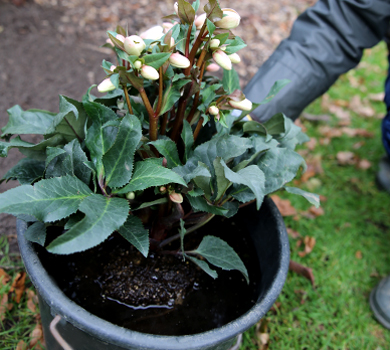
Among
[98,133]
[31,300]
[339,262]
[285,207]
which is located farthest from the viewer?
[285,207]

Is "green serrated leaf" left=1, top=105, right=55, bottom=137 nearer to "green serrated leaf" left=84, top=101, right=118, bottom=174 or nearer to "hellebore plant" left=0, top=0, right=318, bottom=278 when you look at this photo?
"hellebore plant" left=0, top=0, right=318, bottom=278

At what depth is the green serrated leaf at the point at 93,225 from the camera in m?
0.63

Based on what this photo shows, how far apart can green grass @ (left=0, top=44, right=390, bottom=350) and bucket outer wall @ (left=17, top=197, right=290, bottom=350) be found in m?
0.47

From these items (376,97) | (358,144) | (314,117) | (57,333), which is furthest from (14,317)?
(376,97)

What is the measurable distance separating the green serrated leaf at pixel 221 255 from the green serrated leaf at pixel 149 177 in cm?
31

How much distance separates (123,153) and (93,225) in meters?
0.20

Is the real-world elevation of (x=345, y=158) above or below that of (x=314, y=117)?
below

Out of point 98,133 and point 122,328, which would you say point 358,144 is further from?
point 122,328

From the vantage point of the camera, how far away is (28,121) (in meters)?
0.97

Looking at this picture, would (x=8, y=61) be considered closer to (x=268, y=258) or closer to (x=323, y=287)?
(x=268, y=258)

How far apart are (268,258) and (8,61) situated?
203cm

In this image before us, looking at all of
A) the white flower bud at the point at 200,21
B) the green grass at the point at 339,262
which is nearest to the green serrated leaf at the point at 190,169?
the white flower bud at the point at 200,21

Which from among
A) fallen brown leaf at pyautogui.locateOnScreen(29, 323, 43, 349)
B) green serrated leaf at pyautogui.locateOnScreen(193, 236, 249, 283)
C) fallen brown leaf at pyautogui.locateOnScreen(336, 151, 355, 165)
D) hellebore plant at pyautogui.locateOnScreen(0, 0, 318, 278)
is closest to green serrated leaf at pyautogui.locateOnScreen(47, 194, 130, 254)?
hellebore plant at pyautogui.locateOnScreen(0, 0, 318, 278)

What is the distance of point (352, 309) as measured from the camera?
155 centimetres
